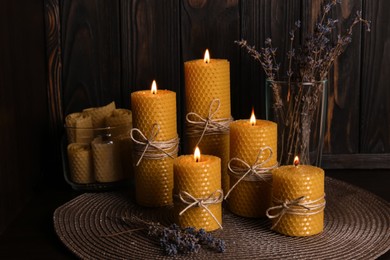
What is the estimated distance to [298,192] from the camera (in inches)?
38.4

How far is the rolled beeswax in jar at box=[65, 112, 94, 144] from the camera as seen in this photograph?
48.3 inches

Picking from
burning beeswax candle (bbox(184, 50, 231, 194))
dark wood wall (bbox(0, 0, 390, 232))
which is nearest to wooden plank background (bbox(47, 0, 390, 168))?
dark wood wall (bbox(0, 0, 390, 232))

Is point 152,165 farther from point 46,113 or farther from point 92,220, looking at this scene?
point 46,113

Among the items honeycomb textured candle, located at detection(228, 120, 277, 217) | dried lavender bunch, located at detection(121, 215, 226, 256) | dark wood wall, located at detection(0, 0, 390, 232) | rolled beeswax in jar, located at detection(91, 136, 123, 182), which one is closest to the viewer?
dried lavender bunch, located at detection(121, 215, 226, 256)

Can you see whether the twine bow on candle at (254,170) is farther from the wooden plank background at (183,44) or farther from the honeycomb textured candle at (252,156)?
the wooden plank background at (183,44)

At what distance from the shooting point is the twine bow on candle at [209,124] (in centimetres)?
111

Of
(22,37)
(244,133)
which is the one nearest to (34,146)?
(22,37)

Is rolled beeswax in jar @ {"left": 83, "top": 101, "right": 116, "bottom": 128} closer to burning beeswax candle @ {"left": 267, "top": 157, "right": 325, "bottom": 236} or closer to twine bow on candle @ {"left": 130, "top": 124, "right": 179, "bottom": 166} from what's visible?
twine bow on candle @ {"left": 130, "top": 124, "right": 179, "bottom": 166}

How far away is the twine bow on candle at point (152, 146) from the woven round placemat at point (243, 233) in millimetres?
98

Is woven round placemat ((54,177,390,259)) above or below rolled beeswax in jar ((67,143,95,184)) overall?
below

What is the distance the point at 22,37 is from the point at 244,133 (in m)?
0.45

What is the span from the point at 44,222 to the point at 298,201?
0.43 m

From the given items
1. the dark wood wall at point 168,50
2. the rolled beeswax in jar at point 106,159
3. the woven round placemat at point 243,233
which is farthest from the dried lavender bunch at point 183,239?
the dark wood wall at point 168,50

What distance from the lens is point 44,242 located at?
1.01m
